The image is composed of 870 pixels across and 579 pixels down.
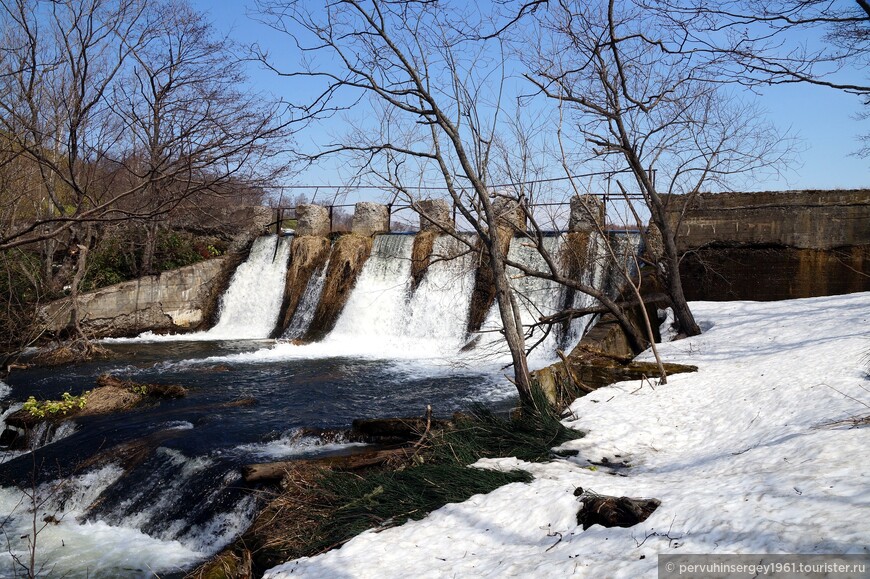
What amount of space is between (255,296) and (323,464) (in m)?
12.6

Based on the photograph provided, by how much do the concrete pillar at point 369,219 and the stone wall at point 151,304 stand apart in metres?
3.76

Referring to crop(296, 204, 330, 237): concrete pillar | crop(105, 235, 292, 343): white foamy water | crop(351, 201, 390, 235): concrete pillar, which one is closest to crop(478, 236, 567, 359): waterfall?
crop(351, 201, 390, 235): concrete pillar

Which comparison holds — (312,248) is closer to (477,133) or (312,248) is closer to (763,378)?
(477,133)

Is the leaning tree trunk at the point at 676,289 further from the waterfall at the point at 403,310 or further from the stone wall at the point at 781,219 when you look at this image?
the waterfall at the point at 403,310

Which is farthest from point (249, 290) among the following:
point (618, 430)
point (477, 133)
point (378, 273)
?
point (618, 430)

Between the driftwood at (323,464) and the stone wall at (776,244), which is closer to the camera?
the driftwood at (323,464)

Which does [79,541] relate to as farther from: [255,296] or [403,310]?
[255,296]

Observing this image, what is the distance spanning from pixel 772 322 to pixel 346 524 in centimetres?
744

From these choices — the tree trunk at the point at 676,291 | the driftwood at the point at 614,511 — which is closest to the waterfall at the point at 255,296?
the tree trunk at the point at 676,291

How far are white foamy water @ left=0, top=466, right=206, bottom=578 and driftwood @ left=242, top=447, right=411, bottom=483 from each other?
0.80 metres

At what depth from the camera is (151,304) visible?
690 inches

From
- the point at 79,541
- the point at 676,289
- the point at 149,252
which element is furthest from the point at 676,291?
the point at 149,252

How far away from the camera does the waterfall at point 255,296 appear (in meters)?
17.6

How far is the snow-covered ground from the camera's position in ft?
11.3
